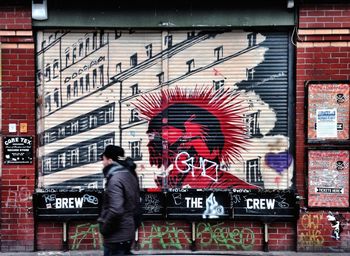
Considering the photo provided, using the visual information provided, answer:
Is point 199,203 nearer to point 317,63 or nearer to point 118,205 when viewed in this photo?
point 317,63

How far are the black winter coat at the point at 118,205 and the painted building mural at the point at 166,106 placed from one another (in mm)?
2914

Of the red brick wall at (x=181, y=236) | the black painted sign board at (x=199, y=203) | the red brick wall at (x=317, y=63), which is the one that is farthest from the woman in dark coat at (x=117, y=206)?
the red brick wall at (x=317, y=63)

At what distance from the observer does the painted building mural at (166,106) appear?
Result: 836cm

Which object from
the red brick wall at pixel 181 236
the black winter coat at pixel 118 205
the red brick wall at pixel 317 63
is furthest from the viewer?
the red brick wall at pixel 181 236

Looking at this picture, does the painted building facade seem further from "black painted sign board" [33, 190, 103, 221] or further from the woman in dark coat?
the woman in dark coat

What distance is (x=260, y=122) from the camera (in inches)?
329

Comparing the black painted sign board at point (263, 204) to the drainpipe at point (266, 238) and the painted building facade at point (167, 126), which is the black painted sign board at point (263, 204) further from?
the drainpipe at point (266, 238)

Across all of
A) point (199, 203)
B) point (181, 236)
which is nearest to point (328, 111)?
point (199, 203)

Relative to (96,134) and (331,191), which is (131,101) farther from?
(331,191)

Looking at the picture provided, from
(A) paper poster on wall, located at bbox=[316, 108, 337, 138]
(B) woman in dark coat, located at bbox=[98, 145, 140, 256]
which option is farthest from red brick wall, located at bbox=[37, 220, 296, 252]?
(B) woman in dark coat, located at bbox=[98, 145, 140, 256]

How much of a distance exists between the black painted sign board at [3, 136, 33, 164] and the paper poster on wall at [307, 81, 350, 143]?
14.0 feet

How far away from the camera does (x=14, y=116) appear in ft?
27.0

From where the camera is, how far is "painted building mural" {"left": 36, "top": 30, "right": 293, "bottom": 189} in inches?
329

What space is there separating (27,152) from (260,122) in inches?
141
